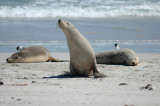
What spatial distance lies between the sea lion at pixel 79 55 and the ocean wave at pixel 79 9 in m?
21.4

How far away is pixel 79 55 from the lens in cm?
734

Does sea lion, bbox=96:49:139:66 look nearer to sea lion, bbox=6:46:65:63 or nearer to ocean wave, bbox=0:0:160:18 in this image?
sea lion, bbox=6:46:65:63

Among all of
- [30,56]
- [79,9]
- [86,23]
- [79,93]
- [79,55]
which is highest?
[79,9]

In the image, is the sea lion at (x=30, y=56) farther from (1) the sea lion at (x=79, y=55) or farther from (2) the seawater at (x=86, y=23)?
(1) the sea lion at (x=79, y=55)

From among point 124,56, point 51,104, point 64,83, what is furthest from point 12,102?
point 124,56

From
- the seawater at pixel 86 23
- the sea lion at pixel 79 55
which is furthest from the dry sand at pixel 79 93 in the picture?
the seawater at pixel 86 23

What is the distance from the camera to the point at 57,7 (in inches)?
1230

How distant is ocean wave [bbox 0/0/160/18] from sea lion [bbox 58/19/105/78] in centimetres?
2139

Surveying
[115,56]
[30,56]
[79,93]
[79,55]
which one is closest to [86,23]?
[115,56]

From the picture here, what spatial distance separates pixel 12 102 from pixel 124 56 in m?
6.24

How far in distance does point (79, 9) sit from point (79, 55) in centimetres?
2395

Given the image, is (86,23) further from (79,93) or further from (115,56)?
(79,93)

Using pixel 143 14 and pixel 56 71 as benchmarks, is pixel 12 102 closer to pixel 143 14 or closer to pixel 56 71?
pixel 56 71

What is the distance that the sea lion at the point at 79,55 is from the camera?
7348mm
